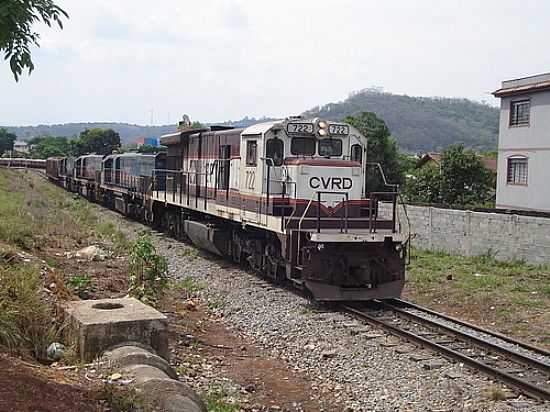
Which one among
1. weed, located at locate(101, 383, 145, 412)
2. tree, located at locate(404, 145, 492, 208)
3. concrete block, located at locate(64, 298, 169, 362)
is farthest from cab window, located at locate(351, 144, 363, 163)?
tree, located at locate(404, 145, 492, 208)

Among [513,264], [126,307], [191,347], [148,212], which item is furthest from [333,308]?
[148,212]

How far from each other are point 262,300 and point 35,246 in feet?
19.5

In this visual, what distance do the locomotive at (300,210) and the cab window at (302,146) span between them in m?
0.02

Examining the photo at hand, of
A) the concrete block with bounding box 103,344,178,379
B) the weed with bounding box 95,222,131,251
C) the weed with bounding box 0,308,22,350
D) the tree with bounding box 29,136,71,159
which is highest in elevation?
the tree with bounding box 29,136,71,159

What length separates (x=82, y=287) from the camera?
1058 cm

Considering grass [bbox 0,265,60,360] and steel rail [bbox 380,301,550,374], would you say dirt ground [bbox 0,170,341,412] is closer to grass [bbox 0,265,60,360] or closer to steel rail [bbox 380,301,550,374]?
grass [bbox 0,265,60,360]

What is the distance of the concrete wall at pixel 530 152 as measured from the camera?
31578 millimetres

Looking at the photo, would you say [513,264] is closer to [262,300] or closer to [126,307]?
[262,300]

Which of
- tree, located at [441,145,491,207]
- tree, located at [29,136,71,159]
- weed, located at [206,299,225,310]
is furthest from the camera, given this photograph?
tree, located at [29,136,71,159]

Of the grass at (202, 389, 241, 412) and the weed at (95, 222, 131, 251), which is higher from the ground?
the weed at (95, 222, 131, 251)

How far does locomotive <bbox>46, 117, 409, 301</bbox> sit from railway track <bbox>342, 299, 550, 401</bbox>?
668 millimetres

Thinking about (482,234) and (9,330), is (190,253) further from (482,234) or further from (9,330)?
(9,330)

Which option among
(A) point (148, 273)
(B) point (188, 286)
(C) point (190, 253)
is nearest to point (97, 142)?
(C) point (190, 253)

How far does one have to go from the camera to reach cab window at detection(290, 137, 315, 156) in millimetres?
13148
